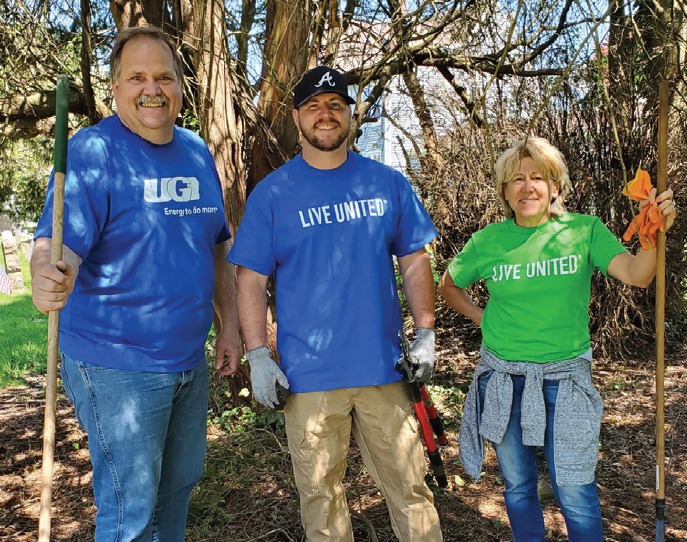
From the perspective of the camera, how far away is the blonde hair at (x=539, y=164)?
2465 mm

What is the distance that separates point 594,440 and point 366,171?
1.31 meters

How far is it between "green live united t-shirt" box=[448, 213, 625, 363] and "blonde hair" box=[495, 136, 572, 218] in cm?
11

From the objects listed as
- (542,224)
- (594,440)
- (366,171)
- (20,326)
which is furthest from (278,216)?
(20,326)

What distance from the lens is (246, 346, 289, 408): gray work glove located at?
2.30 metres

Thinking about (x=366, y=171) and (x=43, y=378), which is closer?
(x=366, y=171)

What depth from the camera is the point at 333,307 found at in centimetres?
231

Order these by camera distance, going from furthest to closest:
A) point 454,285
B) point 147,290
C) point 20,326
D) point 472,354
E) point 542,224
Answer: point 20,326
point 472,354
point 454,285
point 542,224
point 147,290

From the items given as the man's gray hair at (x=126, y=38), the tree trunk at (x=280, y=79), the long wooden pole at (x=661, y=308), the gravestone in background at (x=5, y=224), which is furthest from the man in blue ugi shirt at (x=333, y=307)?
the gravestone in background at (x=5, y=224)

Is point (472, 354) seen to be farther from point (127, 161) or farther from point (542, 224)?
point (127, 161)

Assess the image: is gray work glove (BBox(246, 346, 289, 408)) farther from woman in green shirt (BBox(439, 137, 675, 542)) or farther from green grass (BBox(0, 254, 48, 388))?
green grass (BBox(0, 254, 48, 388))

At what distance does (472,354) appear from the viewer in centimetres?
637

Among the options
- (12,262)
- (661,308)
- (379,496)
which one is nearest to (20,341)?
(12,262)

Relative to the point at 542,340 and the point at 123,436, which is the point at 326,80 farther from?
the point at 123,436

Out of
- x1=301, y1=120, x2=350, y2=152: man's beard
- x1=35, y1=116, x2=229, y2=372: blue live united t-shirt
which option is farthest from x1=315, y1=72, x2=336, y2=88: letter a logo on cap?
x1=35, y1=116, x2=229, y2=372: blue live united t-shirt
